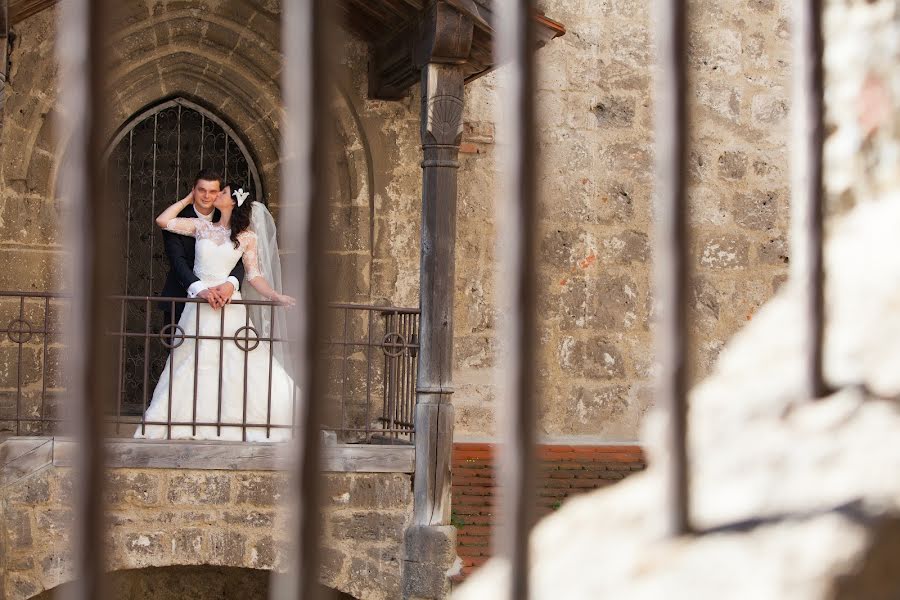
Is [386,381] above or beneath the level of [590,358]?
beneath

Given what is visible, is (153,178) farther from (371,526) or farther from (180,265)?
(371,526)

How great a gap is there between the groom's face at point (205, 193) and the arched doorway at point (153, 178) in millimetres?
1195

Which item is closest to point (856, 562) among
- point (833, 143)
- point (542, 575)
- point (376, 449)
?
point (542, 575)

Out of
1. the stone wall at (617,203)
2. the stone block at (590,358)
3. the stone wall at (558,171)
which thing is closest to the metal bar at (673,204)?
the stone wall at (558,171)

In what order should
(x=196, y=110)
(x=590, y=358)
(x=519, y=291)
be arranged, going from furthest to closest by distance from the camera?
(x=590, y=358) → (x=196, y=110) → (x=519, y=291)

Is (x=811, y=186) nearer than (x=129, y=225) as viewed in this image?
Yes

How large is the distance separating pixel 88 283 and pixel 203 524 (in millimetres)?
6129

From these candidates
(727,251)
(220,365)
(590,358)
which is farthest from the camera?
(727,251)

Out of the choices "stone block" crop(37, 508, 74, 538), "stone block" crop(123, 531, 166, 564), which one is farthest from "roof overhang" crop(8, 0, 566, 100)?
"stone block" crop(123, 531, 166, 564)

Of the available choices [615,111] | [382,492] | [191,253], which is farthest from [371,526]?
[615,111]

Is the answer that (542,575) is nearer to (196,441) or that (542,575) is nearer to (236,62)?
(196,441)

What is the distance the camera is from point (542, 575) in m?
1.19

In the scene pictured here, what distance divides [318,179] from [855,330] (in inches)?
23.7

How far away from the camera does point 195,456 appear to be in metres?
6.79
